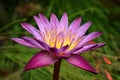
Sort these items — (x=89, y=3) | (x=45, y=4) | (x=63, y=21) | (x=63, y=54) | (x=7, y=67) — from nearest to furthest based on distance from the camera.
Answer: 1. (x=63, y=54)
2. (x=63, y=21)
3. (x=7, y=67)
4. (x=89, y=3)
5. (x=45, y=4)

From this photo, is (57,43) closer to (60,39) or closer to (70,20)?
(60,39)

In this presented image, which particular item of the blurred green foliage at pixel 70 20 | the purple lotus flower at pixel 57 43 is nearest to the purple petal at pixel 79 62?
the purple lotus flower at pixel 57 43

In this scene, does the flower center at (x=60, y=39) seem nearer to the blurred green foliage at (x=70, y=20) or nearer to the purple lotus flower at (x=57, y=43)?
the purple lotus flower at (x=57, y=43)

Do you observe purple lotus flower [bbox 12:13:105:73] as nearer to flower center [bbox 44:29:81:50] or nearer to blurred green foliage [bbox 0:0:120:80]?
flower center [bbox 44:29:81:50]

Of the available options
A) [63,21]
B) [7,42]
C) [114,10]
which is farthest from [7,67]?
[63,21]

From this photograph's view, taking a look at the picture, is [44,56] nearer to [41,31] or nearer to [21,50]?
[41,31]

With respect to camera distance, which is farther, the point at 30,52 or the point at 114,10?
the point at 114,10
